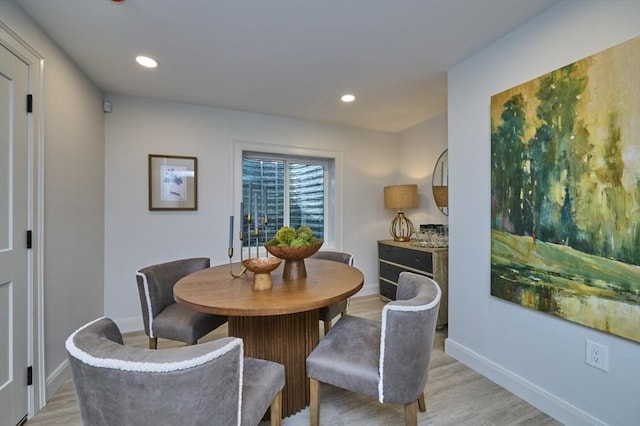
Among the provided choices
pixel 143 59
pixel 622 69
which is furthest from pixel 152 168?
pixel 622 69

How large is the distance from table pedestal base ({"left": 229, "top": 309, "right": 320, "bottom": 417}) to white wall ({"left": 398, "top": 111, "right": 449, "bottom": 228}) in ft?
8.01

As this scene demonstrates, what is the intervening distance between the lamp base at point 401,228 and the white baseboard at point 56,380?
134 inches

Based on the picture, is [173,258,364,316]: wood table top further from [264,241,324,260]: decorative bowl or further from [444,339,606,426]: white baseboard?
[444,339,606,426]: white baseboard

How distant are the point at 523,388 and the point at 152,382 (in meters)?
2.15

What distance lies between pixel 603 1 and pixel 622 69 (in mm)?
406

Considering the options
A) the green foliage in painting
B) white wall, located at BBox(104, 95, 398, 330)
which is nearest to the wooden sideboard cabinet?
white wall, located at BBox(104, 95, 398, 330)

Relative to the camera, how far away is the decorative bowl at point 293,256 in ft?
5.27

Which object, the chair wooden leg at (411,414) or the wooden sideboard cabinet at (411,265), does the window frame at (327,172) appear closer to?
the wooden sideboard cabinet at (411,265)

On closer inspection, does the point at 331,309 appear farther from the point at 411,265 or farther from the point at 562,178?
the point at 562,178

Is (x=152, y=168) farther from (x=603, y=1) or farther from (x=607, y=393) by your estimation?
(x=607, y=393)

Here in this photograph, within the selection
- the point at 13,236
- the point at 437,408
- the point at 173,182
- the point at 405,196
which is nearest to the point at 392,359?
the point at 437,408

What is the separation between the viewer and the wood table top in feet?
3.97

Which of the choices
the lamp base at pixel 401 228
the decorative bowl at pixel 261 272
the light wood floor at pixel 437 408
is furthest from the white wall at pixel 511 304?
the decorative bowl at pixel 261 272

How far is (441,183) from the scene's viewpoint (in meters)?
3.38
